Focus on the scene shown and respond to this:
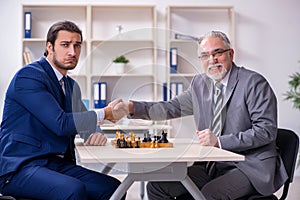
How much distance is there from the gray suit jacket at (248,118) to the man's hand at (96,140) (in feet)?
0.97

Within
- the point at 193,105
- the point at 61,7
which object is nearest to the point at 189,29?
the point at 61,7

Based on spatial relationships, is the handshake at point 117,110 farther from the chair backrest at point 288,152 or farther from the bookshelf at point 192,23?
the bookshelf at point 192,23

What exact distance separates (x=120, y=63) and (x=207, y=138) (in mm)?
2964

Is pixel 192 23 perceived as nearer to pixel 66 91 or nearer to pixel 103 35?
pixel 103 35

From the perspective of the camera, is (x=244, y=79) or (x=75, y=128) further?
(x=244, y=79)

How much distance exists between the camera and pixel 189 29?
217 inches

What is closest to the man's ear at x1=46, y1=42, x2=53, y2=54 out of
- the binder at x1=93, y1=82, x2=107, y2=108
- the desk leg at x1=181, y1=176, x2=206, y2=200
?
the desk leg at x1=181, y1=176, x2=206, y2=200

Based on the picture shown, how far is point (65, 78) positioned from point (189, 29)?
121 inches

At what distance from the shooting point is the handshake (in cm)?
245

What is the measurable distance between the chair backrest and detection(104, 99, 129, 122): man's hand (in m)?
0.80

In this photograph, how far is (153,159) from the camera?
6.42ft

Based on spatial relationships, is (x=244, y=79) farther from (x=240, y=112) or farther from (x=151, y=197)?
(x=151, y=197)

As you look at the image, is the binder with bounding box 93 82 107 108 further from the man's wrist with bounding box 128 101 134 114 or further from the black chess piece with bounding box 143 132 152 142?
the black chess piece with bounding box 143 132 152 142

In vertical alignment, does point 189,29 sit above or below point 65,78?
above
